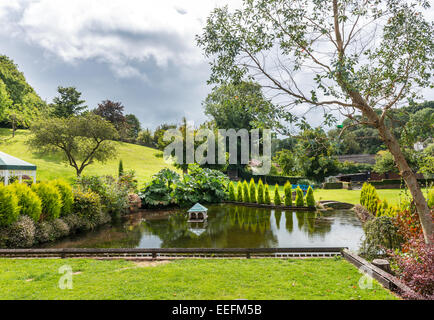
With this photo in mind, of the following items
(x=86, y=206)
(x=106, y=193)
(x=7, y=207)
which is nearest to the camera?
(x=7, y=207)

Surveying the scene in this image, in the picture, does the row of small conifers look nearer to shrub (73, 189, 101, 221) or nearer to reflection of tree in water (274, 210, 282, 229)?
reflection of tree in water (274, 210, 282, 229)

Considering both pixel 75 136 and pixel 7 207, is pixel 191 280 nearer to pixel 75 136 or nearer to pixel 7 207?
pixel 7 207

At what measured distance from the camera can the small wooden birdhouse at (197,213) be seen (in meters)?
11.9

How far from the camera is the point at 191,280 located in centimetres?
451

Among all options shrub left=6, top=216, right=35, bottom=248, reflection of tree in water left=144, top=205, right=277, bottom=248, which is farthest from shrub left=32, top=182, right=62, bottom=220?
reflection of tree in water left=144, top=205, right=277, bottom=248

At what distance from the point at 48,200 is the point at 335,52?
943cm

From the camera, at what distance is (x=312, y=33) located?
5.57 meters

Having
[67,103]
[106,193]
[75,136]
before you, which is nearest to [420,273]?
[106,193]

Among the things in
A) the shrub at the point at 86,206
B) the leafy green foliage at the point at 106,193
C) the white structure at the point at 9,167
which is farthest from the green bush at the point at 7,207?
the white structure at the point at 9,167

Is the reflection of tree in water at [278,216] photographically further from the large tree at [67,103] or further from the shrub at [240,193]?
the large tree at [67,103]

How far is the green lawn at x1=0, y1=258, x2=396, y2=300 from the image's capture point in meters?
3.91

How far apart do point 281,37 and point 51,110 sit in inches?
1694

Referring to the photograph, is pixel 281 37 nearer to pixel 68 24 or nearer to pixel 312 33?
pixel 312 33

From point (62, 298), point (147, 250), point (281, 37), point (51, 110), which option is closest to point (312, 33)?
point (281, 37)
